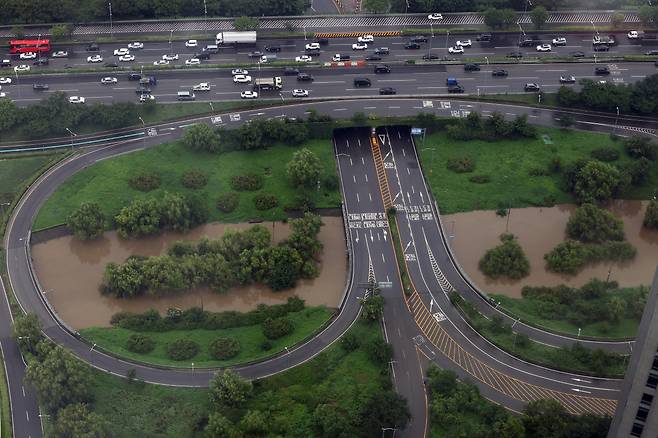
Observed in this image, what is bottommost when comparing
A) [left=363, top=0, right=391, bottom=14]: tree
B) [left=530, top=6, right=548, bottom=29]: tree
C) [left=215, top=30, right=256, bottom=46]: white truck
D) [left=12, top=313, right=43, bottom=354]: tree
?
[left=12, top=313, right=43, bottom=354]: tree

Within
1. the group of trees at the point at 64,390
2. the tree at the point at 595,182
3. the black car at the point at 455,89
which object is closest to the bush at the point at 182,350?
the group of trees at the point at 64,390

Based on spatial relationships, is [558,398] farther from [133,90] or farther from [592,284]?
[133,90]

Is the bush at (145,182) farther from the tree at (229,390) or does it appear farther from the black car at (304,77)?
the tree at (229,390)

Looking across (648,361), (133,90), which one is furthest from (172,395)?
(133,90)

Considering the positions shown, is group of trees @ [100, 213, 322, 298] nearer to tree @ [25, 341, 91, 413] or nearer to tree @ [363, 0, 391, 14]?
tree @ [25, 341, 91, 413]

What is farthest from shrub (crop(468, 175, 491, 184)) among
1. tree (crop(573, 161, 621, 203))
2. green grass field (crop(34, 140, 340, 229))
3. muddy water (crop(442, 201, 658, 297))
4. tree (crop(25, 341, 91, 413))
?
tree (crop(25, 341, 91, 413))
